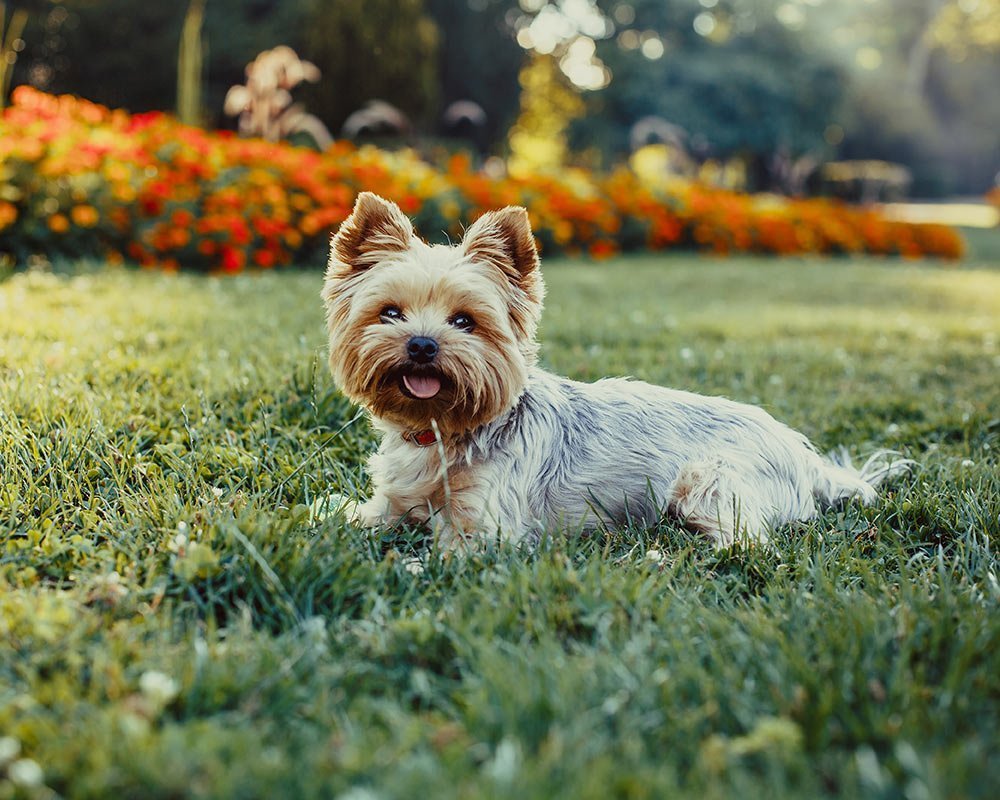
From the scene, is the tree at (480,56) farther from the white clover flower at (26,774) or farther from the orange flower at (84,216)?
the white clover flower at (26,774)

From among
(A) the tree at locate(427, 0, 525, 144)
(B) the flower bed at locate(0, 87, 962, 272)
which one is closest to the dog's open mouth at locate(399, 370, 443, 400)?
(B) the flower bed at locate(0, 87, 962, 272)

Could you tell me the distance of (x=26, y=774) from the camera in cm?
174

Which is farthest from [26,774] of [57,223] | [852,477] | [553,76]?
[553,76]

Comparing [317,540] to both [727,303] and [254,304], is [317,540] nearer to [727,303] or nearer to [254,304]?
[254,304]

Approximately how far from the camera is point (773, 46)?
36.8 meters

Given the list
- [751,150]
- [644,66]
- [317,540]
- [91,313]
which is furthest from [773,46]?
[317,540]

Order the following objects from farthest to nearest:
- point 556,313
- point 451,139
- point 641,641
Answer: point 451,139 → point 556,313 → point 641,641

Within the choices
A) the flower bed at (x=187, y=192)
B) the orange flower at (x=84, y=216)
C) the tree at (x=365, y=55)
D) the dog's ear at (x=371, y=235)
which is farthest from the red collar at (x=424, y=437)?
the tree at (x=365, y=55)

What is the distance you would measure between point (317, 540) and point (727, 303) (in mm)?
8050

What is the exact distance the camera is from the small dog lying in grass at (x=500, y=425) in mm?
3406

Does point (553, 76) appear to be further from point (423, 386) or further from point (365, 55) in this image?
point (423, 386)

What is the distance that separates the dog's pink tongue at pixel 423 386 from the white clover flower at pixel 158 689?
1523 millimetres

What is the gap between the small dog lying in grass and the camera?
11.2 feet

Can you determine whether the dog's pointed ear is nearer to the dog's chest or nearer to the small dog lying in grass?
the small dog lying in grass
